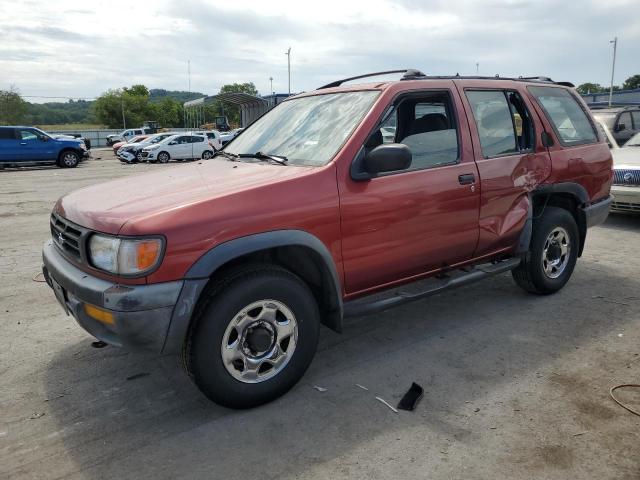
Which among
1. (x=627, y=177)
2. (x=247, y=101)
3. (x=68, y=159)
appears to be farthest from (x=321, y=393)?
(x=247, y=101)

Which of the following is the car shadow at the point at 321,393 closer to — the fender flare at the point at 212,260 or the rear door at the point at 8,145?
the fender flare at the point at 212,260

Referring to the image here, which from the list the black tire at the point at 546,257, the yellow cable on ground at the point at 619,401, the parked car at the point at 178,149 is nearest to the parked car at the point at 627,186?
the black tire at the point at 546,257

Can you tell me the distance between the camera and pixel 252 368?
116 inches

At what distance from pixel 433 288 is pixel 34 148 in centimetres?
2198

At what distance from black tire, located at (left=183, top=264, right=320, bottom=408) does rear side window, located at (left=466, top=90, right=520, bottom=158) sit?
197cm

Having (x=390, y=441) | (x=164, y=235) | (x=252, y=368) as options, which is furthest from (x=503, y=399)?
(x=164, y=235)

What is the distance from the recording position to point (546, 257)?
467cm

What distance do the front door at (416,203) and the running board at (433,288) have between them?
0.11 meters

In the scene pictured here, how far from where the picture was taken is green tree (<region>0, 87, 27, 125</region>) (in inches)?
2785

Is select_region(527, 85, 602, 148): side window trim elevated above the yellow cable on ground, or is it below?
above

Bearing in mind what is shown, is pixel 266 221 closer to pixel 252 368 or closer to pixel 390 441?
pixel 252 368

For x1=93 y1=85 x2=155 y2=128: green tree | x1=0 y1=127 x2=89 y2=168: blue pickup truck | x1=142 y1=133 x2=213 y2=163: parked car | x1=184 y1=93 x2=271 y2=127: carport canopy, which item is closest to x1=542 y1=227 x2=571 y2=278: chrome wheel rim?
x1=0 y1=127 x2=89 y2=168: blue pickup truck

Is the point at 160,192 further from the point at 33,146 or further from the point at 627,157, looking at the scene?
the point at 33,146

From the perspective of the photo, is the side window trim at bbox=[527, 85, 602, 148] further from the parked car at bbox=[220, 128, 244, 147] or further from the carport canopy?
the carport canopy
